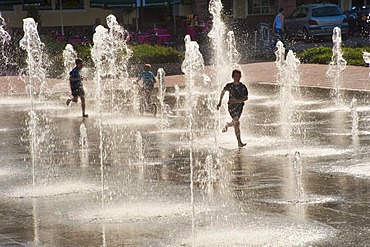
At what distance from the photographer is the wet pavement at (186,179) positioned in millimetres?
9812

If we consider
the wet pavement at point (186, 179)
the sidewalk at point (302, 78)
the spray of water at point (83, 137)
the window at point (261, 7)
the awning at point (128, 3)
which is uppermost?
the awning at point (128, 3)

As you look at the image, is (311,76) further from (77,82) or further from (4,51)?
(4,51)

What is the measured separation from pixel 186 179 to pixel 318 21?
28.0 meters

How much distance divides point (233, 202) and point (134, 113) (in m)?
9.28

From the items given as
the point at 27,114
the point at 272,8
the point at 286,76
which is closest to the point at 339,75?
the point at 286,76

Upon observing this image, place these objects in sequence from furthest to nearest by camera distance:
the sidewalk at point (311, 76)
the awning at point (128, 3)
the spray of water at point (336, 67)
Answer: the awning at point (128, 3) < the spray of water at point (336, 67) < the sidewalk at point (311, 76)

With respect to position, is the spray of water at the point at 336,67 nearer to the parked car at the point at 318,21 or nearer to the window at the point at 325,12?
the parked car at the point at 318,21

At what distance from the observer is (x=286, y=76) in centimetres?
2605

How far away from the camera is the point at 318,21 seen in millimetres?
39812

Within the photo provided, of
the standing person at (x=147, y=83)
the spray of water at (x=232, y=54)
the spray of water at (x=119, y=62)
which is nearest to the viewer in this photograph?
the standing person at (x=147, y=83)

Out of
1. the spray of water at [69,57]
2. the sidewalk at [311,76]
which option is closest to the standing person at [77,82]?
the sidewalk at [311,76]

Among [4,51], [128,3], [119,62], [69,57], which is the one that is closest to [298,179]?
[119,62]

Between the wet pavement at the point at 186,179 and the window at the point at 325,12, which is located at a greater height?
the window at the point at 325,12

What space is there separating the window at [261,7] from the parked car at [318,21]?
227 inches
